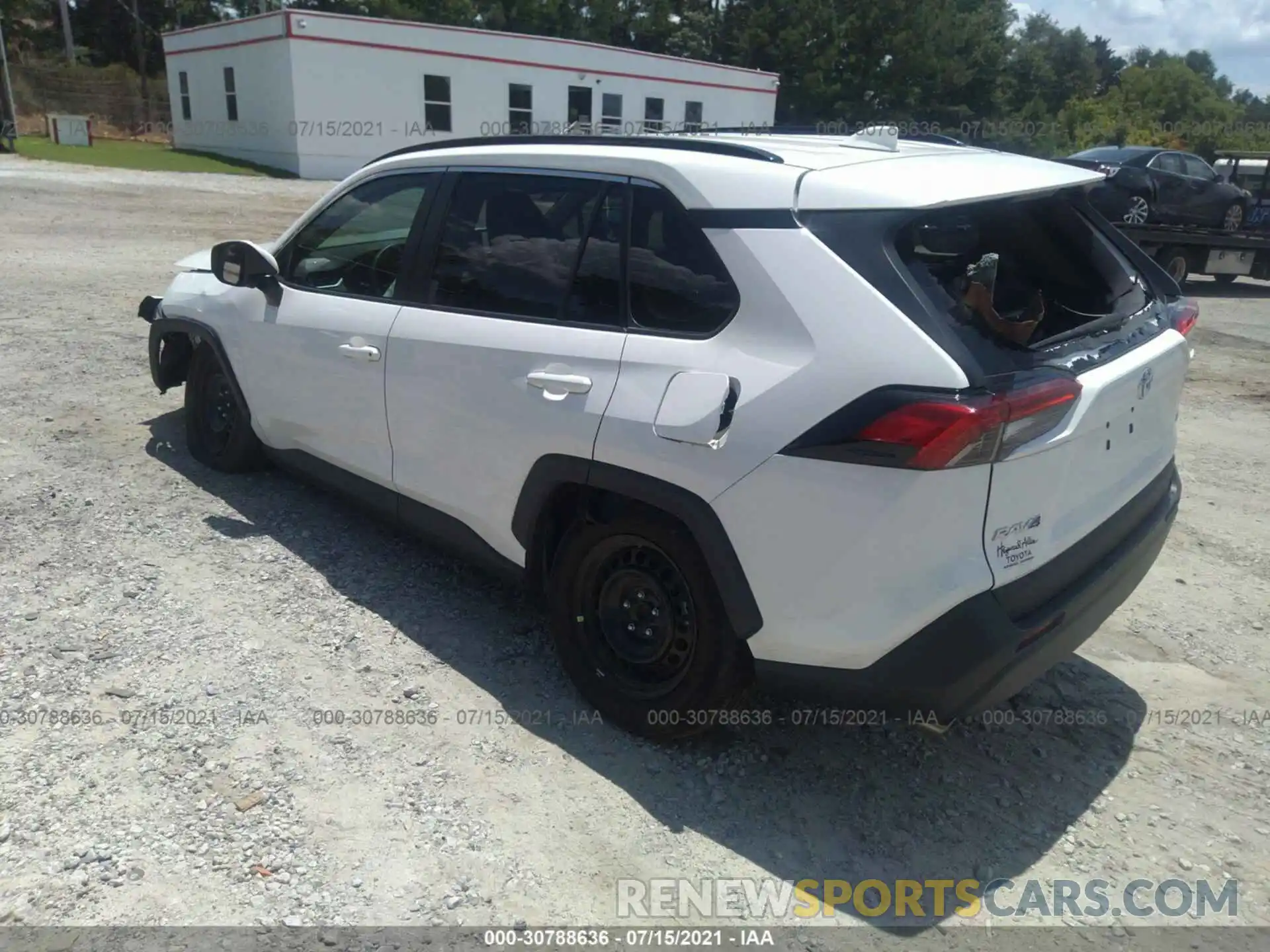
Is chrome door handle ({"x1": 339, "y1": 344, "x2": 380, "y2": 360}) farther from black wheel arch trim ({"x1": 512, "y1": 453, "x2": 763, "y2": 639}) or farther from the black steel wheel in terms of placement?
the black steel wheel

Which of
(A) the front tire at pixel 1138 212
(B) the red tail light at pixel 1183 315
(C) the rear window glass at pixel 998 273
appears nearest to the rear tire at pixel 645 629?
(C) the rear window glass at pixel 998 273

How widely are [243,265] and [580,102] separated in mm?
27683

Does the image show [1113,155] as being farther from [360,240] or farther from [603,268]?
[603,268]

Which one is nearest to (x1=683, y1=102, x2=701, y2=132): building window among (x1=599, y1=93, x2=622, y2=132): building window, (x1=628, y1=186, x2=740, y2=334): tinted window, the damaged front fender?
(x1=599, y1=93, x2=622, y2=132): building window

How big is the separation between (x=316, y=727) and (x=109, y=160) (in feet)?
89.4

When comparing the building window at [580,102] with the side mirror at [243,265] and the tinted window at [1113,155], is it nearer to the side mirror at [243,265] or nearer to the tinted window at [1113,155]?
the tinted window at [1113,155]

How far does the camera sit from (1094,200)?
373 cm

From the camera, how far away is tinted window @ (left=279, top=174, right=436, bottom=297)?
159 inches

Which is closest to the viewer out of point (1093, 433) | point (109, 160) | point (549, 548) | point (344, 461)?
point (1093, 433)

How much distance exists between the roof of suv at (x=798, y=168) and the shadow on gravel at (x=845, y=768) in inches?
70.8

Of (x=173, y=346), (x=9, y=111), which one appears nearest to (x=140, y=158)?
(x=9, y=111)

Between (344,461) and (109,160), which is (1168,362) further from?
(109,160)

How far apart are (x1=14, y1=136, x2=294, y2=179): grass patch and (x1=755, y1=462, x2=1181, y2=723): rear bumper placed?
2623 cm

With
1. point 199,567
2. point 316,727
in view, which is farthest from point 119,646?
point 316,727
